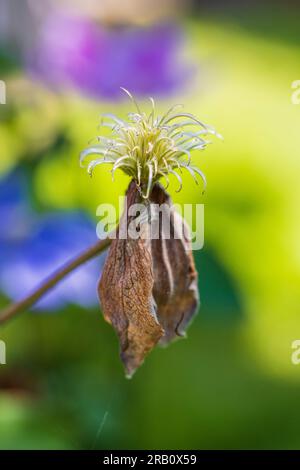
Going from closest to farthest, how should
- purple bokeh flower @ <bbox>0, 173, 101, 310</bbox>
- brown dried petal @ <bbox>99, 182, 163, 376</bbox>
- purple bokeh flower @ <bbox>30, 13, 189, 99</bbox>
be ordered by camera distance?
brown dried petal @ <bbox>99, 182, 163, 376</bbox> → purple bokeh flower @ <bbox>0, 173, 101, 310</bbox> → purple bokeh flower @ <bbox>30, 13, 189, 99</bbox>

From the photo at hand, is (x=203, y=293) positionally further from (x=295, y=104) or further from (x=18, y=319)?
(x=295, y=104)

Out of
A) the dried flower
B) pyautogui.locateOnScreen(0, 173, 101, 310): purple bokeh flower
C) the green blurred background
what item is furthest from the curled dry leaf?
pyautogui.locateOnScreen(0, 173, 101, 310): purple bokeh flower

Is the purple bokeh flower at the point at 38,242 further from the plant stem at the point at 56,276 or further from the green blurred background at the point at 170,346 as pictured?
the plant stem at the point at 56,276

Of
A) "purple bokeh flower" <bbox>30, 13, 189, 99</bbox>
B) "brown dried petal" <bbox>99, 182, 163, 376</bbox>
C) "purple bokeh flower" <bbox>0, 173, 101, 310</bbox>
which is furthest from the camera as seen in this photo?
"purple bokeh flower" <bbox>30, 13, 189, 99</bbox>

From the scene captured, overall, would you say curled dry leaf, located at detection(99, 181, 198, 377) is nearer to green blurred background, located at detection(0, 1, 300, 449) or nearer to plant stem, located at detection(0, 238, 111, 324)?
plant stem, located at detection(0, 238, 111, 324)

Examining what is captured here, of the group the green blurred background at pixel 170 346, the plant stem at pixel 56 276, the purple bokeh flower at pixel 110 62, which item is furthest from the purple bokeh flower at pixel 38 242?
the plant stem at pixel 56 276

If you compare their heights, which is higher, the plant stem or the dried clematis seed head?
the dried clematis seed head

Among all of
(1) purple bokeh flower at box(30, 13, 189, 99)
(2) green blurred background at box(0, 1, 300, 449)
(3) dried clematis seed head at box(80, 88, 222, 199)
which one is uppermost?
(1) purple bokeh flower at box(30, 13, 189, 99)
